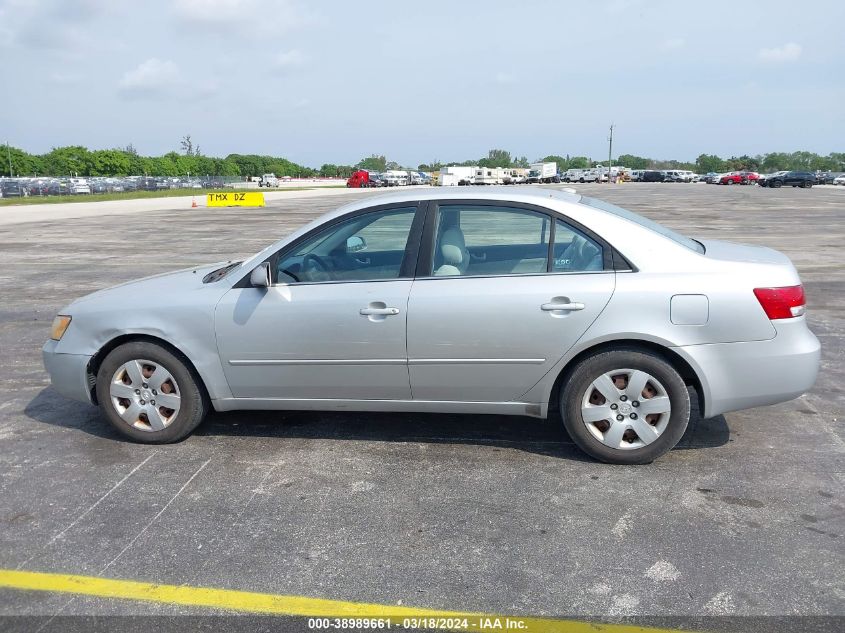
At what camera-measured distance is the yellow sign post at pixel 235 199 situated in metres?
35.3

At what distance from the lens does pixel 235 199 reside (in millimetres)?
36094

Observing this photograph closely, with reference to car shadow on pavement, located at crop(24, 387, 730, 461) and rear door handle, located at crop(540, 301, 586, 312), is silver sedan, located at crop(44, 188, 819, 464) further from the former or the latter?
car shadow on pavement, located at crop(24, 387, 730, 461)

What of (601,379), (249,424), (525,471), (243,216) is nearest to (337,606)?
(525,471)

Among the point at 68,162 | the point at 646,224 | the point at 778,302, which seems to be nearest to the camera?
the point at 778,302

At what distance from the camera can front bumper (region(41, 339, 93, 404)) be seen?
463 cm

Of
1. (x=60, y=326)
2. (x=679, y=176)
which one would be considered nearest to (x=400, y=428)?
(x=60, y=326)

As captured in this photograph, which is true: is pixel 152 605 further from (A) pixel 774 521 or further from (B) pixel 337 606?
(A) pixel 774 521

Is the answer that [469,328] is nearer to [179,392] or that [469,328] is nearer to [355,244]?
[355,244]

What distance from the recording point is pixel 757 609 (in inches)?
112

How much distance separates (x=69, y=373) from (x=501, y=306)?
2.88 metres

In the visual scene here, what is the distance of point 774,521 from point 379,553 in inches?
77.7

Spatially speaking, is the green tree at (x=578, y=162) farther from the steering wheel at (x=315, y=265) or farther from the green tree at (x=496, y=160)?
the steering wheel at (x=315, y=265)

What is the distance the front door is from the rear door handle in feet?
A: 2.68

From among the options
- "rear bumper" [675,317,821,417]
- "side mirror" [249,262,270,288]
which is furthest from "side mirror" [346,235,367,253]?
"rear bumper" [675,317,821,417]
